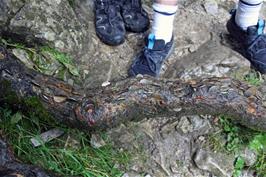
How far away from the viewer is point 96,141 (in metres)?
3.05

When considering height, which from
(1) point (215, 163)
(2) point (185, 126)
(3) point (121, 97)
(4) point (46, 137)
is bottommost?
(1) point (215, 163)

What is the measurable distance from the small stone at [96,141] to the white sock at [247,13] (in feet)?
4.04

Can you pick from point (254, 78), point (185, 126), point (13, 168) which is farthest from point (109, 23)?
point (13, 168)

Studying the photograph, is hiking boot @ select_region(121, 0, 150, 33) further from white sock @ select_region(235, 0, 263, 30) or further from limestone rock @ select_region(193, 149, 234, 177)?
limestone rock @ select_region(193, 149, 234, 177)

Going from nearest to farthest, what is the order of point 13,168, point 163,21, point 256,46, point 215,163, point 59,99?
1. point 13,168
2. point 59,99
3. point 215,163
4. point 163,21
5. point 256,46

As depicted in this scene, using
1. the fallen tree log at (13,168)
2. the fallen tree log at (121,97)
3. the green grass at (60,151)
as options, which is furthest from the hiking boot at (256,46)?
the fallen tree log at (13,168)

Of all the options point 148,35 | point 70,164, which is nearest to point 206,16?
point 148,35

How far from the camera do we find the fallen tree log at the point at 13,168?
2527 millimetres

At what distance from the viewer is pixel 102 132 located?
305 cm

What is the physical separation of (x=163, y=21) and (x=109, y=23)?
1.40ft

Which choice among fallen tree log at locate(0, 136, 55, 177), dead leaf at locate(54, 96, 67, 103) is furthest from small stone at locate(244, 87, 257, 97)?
fallen tree log at locate(0, 136, 55, 177)

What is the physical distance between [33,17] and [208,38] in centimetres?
118

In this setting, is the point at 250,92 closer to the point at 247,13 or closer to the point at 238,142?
the point at 238,142

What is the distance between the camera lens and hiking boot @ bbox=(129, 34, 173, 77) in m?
3.41
